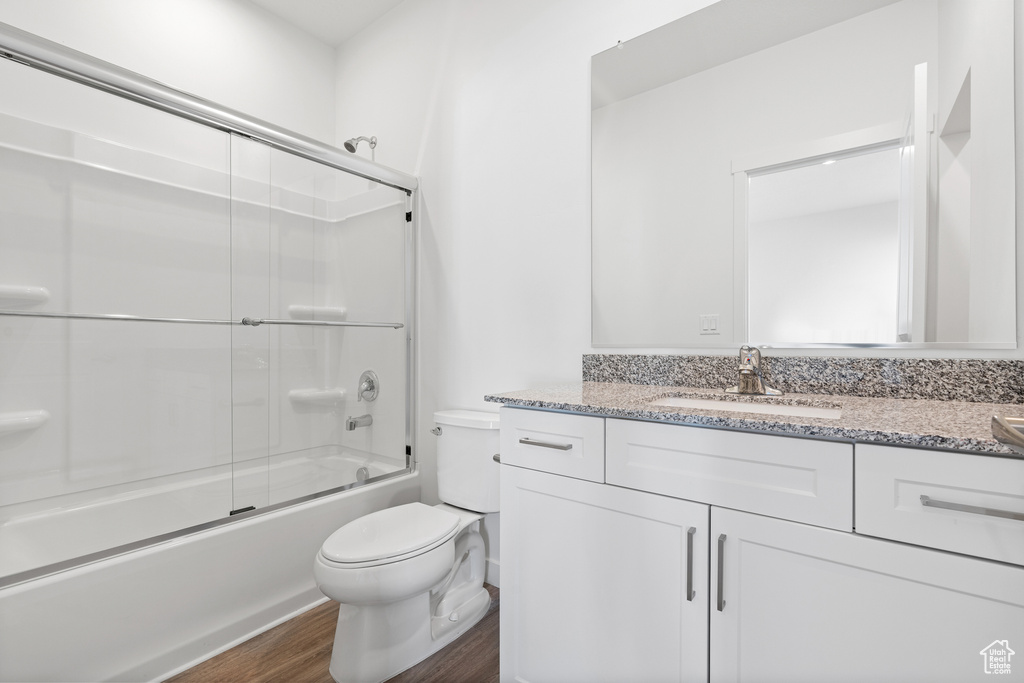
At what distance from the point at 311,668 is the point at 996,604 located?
A: 1.71 meters

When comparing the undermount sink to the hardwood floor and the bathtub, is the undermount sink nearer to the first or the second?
the hardwood floor

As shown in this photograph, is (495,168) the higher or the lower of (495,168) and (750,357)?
the higher

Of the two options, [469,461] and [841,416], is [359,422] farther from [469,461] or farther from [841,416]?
[841,416]

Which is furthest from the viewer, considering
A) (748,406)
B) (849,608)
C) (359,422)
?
(359,422)

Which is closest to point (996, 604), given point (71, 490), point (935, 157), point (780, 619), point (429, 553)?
point (780, 619)

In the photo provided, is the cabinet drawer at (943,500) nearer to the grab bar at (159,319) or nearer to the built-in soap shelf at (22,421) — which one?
the grab bar at (159,319)

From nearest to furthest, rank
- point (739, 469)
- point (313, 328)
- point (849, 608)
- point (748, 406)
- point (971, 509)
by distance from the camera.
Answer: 1. point (971, 509)
2. point (849, 608)
3. point (739, 469)
4. point (748, 406)
5. point (313, 328)

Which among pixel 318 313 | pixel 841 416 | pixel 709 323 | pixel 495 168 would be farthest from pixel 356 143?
pixel 841 416

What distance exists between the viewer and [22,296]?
1448 mm

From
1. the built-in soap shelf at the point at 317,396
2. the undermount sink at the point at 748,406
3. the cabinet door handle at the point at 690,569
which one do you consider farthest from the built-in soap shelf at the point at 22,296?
the cabinet door handle at the point at 690,569

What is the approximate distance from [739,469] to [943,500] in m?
0.30

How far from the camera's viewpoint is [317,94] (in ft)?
9.07

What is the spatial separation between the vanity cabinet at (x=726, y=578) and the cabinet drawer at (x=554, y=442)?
0.02 metres

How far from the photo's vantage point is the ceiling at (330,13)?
2457 mm
